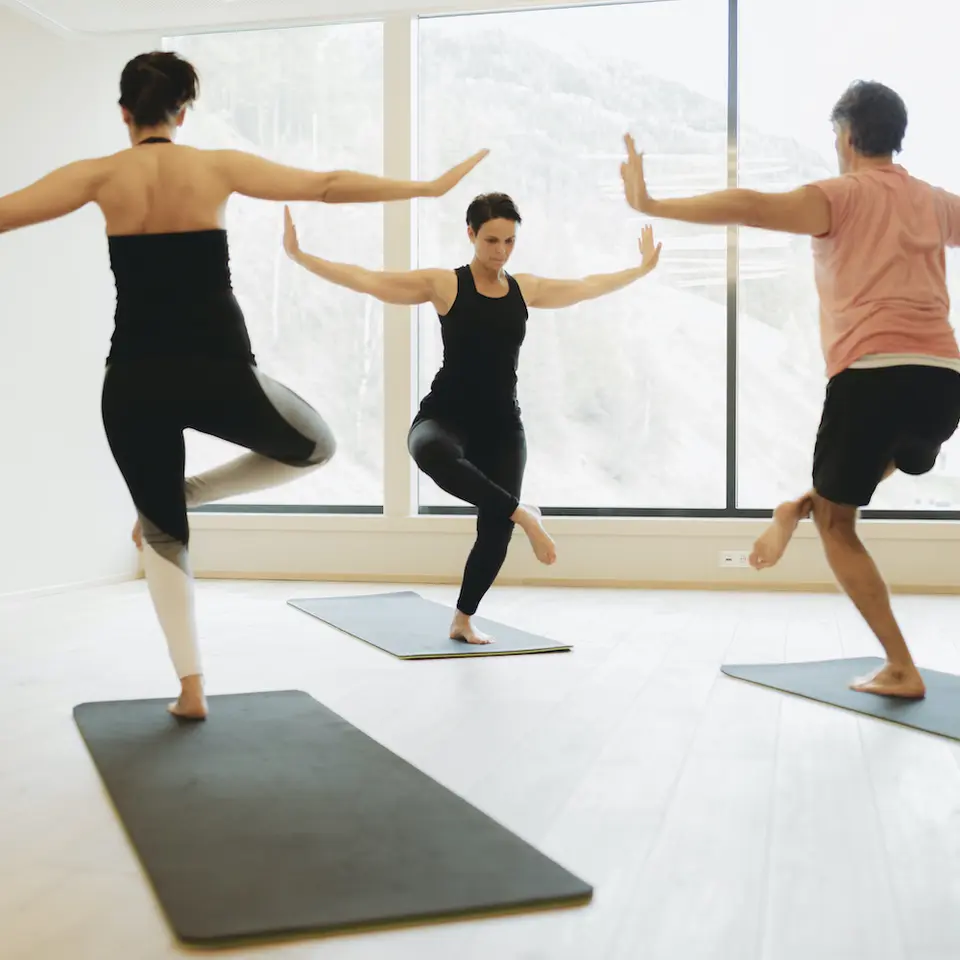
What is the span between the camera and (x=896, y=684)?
9.89ft

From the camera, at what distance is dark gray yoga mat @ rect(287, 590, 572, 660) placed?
12.3 ft

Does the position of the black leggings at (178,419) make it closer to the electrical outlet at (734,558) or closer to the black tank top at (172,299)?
the black tank top at (172,299)

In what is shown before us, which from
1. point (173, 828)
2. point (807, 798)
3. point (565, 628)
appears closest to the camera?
point (173, 828)

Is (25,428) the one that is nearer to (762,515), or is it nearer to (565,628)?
(565,628)

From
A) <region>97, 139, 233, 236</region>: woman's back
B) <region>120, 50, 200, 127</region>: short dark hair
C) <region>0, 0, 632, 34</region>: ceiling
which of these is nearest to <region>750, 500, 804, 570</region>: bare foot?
<region>97, 139, 233, 236</region>: woman's back

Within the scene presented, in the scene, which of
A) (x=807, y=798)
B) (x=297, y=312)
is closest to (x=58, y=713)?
(x=807, y=798)

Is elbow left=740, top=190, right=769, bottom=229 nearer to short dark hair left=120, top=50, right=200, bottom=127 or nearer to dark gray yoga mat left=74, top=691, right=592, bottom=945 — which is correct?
short dark hair left=120, top=50, right=200, bottom=127

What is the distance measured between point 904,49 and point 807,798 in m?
4.53

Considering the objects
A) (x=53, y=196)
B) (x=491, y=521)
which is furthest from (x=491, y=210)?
(x=53, y=196)

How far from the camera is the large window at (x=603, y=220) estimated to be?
228 inches

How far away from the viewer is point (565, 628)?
434cm

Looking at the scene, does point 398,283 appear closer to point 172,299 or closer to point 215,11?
point 172,299

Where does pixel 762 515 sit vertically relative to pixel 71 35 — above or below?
below

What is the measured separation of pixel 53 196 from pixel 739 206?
156 centimetres
